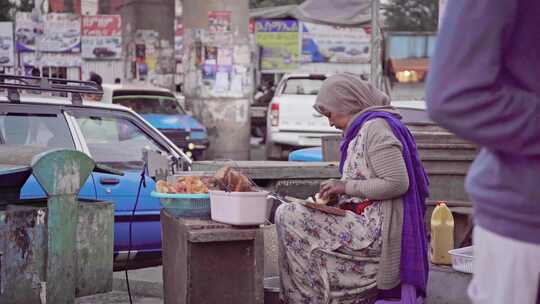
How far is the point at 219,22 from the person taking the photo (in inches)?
709

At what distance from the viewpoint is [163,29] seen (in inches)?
1181

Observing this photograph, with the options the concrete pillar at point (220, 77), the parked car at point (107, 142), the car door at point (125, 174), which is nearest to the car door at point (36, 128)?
the parked car at point (107, 142)

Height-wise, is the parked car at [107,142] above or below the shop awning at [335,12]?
below

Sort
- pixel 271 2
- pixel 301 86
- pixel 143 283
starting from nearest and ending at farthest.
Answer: pixel 143 283 → pixel 301 86 → pixel 271 2

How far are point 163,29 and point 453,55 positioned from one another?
28.5 meters

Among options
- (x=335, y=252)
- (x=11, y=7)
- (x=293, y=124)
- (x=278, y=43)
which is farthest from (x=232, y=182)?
(x=11, y=7)

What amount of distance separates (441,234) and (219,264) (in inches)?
74.8

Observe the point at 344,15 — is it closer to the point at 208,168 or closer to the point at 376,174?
the point at 208,168

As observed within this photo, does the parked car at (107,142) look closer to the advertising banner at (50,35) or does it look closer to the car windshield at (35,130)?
the car windshield at (35,130)

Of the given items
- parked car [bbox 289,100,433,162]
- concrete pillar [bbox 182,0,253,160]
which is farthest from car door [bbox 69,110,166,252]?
concrete pillar [bbox 182,0,253,160]

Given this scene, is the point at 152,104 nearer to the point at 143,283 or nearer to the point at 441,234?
the point at 143,283

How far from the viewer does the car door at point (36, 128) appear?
23.3 ft

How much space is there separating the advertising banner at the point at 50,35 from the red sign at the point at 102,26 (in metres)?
0.31

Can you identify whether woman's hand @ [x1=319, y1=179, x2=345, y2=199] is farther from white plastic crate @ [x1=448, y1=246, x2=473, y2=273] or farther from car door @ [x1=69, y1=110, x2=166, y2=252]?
car door @ [x1=69, y1=110, x2=166, y2=252]
